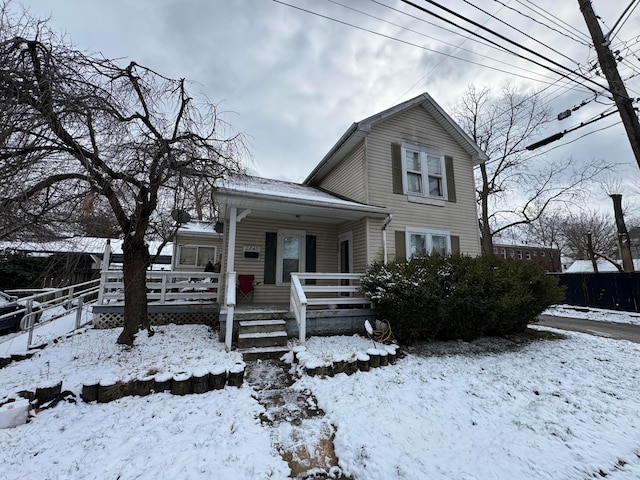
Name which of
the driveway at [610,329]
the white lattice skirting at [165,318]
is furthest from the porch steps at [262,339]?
the driveway at [610,329]

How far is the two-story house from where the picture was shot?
8.47 m

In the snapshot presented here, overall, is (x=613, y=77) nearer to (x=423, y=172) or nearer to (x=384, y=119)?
(x=423, y=172)

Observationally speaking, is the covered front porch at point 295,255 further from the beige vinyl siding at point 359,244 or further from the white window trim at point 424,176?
the white window trim at point 424,176

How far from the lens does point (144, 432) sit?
9.80 feet

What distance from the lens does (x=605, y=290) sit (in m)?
13.0

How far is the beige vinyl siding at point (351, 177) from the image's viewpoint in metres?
9.12

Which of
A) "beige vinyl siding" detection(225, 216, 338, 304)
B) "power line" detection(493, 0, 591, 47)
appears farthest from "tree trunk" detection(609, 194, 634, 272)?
"beige vinyl siding" detection(225, 216, 338, 304)

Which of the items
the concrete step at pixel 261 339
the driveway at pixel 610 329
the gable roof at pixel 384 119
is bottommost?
the driveway at pixel 610 329

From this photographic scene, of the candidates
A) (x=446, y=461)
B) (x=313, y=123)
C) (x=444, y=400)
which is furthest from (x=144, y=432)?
(x=313, y=123)

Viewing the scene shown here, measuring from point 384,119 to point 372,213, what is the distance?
355cm

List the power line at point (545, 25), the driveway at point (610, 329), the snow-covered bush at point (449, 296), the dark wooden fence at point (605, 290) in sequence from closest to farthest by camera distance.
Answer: the power line at point (545, 25) < the snow-covered bush at point (449, 296) < the driveway at point (610, 329) < the dark wooden fence at point (605, 290)

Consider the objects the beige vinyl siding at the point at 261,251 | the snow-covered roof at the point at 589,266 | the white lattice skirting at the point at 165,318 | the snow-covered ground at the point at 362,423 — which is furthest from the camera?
the snow-covered roof at the point at 589,266

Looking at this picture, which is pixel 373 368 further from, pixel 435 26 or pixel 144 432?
pixel 435 26

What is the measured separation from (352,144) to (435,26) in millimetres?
4186
